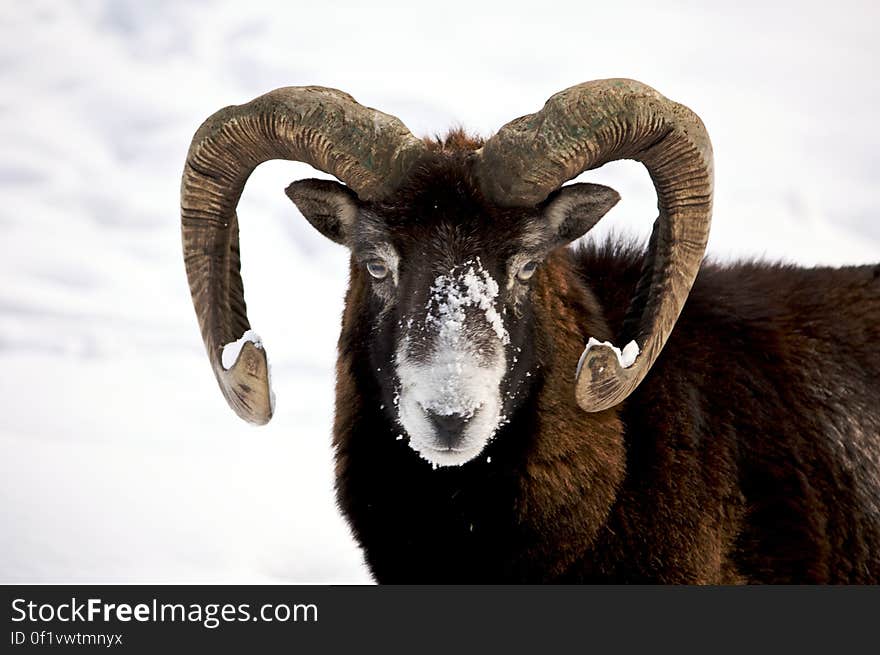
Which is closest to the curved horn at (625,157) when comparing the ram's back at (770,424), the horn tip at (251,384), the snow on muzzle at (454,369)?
the snow on muzzle at (454,369)

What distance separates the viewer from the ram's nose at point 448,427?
575cm

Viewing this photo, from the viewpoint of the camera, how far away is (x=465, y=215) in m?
6.46

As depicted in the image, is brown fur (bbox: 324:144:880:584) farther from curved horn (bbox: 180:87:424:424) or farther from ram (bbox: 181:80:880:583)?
curved horn (bbox: 180:87:424:424)

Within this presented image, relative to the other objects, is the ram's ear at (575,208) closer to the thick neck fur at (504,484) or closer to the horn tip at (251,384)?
the thick neck fur at (504,484)

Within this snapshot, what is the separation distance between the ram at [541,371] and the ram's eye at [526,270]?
15mm

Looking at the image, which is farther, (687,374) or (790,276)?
(790,276)

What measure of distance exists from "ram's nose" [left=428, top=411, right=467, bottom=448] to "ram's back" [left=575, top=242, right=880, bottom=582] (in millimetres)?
1615

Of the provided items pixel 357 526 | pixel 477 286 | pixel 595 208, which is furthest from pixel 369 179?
pixel 357 526

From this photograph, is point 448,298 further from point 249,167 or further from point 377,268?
point 249,167

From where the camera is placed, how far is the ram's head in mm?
6223

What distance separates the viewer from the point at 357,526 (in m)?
7.00

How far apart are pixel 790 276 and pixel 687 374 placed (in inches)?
61.7

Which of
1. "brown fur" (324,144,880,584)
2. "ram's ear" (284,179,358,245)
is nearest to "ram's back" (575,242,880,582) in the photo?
"brown fur" (324,144,880,584)

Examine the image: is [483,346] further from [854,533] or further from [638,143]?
[854,533]
